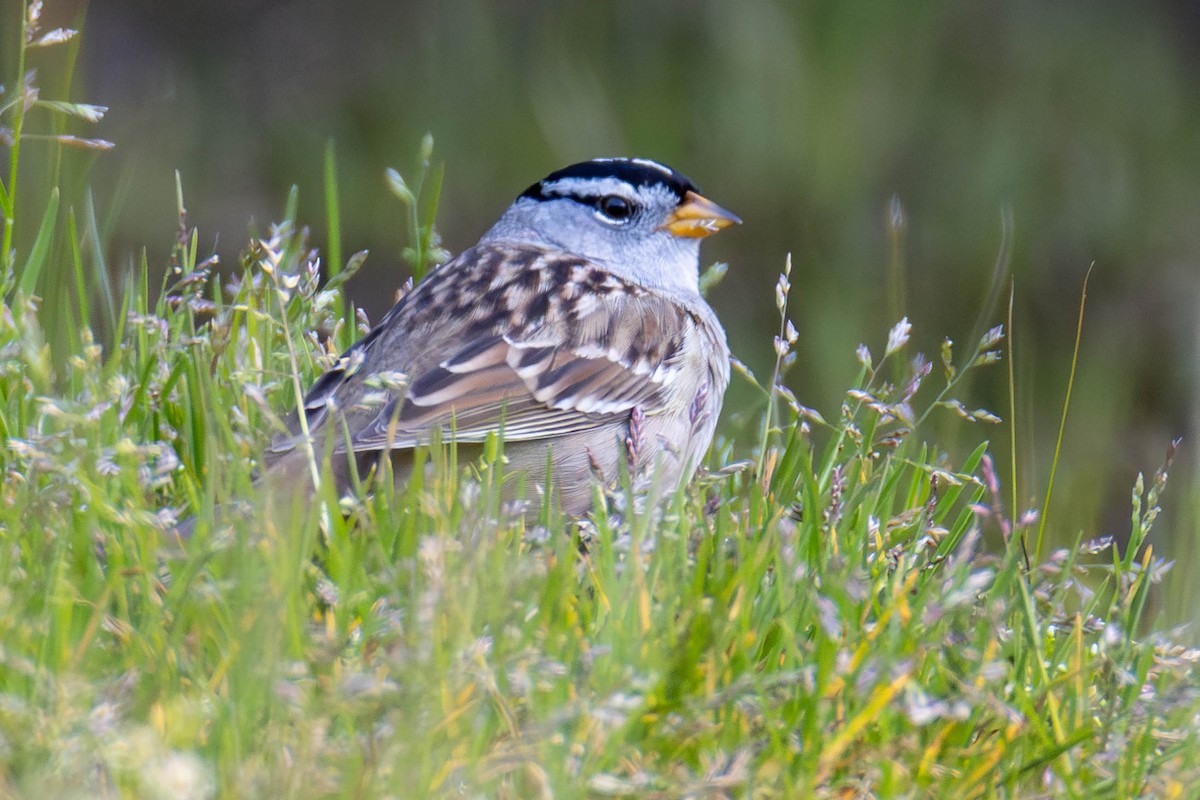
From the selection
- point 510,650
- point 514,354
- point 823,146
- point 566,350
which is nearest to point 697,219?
point 566,350

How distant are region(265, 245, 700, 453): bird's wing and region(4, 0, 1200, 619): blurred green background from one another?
14.0 feet

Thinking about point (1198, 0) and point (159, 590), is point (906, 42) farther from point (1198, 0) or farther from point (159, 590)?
point (159, 590)

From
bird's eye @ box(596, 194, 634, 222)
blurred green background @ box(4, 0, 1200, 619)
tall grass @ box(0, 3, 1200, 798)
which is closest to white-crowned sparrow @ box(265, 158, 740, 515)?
bird's eye @ box(596, 194, 634, 222)

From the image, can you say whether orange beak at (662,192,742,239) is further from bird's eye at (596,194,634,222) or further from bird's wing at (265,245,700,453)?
bird's wing at (265,245,700,453)

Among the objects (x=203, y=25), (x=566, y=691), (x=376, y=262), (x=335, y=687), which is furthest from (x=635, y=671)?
(x=203, y=25)

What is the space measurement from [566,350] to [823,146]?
5.22 m

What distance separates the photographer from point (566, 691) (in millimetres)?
2258

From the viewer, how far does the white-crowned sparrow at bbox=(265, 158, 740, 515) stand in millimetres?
3469

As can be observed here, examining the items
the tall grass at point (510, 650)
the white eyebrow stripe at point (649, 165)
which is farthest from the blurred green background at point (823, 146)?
the tall grass at point (510, 650)

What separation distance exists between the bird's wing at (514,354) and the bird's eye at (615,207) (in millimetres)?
305

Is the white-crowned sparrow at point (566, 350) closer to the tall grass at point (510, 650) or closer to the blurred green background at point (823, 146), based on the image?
the tall grass at point (510, 650)

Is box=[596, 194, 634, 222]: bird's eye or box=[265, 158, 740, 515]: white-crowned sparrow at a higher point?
box=[596, 194, 634, 222]: bird's eye

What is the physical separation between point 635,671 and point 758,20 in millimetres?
7289

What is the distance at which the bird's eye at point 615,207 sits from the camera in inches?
179
